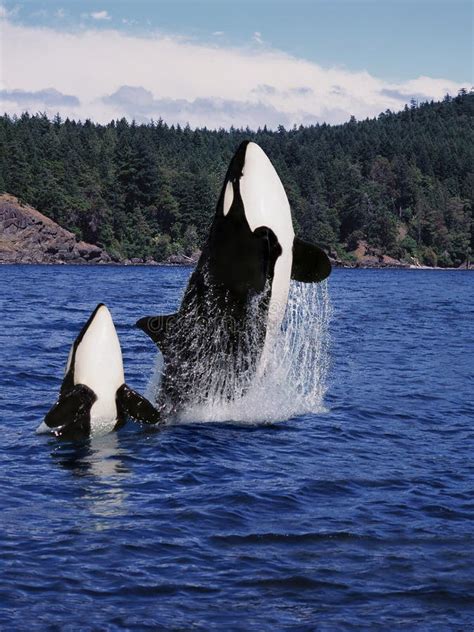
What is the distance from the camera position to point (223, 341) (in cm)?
1319

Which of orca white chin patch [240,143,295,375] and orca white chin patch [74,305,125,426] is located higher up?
orca white chin patch [240,143,295,375]

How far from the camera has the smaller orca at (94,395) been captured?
41.6ft

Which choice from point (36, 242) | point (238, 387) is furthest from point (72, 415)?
point (36, 242)

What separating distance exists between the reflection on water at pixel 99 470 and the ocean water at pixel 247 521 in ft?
0.09

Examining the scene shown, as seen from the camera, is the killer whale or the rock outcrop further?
the rock outcrop

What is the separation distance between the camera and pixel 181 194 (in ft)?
525

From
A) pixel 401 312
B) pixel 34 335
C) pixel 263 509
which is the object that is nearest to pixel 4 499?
pixel 263 509

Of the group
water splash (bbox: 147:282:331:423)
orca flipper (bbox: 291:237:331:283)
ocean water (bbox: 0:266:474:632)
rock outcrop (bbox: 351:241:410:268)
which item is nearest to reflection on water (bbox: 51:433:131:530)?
ocean water (bbox: 0:266:474:632)

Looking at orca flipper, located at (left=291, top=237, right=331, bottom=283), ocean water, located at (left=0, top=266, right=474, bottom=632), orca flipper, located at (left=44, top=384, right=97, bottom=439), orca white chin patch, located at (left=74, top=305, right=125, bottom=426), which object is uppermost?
orca flipper, located at (left=291, top=237, right=331, bottom=283)

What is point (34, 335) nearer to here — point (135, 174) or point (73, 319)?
point (73, 319)

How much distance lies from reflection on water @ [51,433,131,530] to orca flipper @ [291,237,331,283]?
3.20 meters

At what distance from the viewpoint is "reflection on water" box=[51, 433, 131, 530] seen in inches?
383

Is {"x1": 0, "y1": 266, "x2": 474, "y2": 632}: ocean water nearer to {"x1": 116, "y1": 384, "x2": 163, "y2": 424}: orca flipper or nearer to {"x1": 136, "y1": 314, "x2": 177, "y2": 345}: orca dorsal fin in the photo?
{"x1": 116, "y1": 384, "x2": 163, "y2": 424}: orca flipper

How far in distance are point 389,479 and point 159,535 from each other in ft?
10.8
